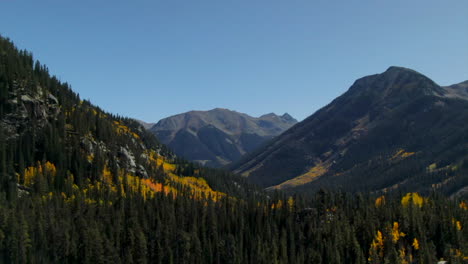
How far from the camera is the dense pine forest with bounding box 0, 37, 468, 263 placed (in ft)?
405

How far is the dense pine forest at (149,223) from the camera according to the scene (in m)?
124

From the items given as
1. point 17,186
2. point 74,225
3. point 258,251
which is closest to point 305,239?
point 258,251

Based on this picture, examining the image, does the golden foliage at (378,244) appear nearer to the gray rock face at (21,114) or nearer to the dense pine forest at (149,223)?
the dense pine forest at (149,223)

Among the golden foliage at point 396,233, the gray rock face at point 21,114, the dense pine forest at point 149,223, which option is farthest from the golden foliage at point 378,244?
the gray rock face at point 21,114

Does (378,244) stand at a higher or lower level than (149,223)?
lower

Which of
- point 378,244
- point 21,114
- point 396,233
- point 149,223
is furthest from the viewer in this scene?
point 21,114

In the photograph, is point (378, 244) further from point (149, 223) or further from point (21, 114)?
point (21, 114)

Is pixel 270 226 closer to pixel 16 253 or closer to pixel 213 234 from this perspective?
pixel 213 234

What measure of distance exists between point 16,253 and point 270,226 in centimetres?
9623

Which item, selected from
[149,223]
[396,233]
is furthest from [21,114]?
[396,233]

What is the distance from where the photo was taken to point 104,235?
127 meters

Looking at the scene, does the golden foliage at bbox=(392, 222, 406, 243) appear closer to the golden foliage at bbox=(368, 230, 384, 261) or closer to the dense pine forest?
the dense pine forest

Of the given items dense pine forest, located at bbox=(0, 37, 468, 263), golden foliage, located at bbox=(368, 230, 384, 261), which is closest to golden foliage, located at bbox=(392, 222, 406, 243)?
dense pine forest, located at bbox=(0, 37, 468, 263)

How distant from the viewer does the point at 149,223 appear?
15300 cm
